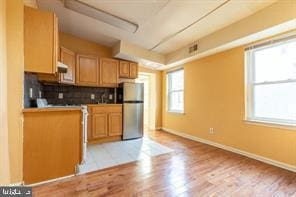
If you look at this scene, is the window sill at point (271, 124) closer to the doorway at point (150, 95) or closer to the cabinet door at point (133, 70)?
the cabinet door at point (133, 70)

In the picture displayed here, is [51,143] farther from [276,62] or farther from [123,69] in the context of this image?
[276,62]

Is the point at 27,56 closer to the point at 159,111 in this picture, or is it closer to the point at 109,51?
the point at 109,51

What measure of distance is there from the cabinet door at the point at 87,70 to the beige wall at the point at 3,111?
2121mm

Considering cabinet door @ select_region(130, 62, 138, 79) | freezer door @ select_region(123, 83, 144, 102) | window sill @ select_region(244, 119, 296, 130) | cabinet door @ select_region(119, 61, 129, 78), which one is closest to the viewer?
window sill @ select_region(244, 119, 296, 130)

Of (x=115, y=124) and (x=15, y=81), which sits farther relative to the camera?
(x=115, y=124)

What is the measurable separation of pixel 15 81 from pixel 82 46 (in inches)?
103

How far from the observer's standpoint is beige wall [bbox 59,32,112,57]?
3.87 meters

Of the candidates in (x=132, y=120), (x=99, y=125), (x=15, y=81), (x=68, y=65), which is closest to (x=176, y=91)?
(x=132, y=120)

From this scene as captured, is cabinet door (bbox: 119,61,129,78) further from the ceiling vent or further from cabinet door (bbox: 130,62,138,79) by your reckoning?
the ceiling vent

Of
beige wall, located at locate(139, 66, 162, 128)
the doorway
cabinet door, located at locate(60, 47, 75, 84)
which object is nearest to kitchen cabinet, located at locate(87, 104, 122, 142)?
cabinet door, located at locate(60, 47, 75, 84)

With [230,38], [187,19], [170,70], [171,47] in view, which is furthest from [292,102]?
[170,70]

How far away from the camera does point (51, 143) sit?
204cm

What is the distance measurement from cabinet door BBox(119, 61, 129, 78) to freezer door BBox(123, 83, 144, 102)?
406 mm

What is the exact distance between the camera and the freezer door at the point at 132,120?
167 inches
